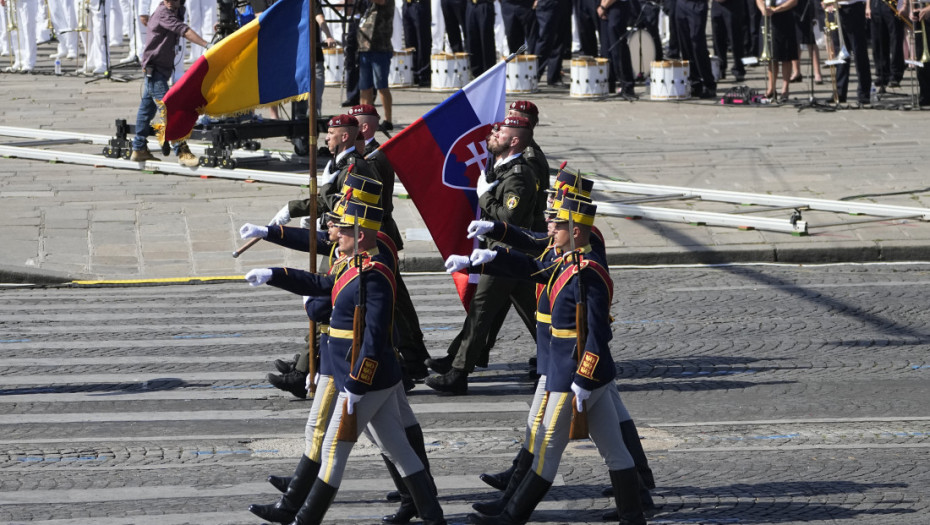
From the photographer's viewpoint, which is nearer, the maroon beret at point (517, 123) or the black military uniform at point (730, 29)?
the maroon beret at point (517, 123)

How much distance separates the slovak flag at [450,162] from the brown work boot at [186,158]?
8.62 meters

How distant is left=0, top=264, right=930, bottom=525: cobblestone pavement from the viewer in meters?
7.73

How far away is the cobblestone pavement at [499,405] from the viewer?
7734 mm

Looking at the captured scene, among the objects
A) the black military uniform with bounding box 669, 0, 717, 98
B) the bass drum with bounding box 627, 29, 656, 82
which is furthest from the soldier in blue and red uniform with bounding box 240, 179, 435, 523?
the bass drum with bounding box 627, 29, 656, 82

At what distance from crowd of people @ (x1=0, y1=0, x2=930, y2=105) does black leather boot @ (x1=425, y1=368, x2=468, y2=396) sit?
384 inches

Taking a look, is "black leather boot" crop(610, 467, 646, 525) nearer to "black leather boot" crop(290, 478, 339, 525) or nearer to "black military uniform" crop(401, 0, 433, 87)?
"black leather boot" crop(290, 478, 339, 525)

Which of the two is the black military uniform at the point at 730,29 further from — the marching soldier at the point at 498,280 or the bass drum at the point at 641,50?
the marching soldier at the point at 498,280

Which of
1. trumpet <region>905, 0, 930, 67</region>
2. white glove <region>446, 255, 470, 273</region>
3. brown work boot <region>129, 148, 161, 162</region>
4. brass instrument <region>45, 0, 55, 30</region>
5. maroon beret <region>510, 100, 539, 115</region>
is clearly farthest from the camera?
brass instrument <region>45, 0, 55, 30</region>

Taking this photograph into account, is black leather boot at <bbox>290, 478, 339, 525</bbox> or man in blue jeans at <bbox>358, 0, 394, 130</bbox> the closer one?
black leather boot at <bbox>290, 478, 339, 525</bbox>

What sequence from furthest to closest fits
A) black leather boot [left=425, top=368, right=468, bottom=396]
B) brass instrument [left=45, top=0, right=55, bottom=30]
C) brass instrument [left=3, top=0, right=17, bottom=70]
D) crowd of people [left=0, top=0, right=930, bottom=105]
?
brass instrument [left=45, top=0, right=55, bottom=30] → brass instrument [left=3, top=0, right=17, bottom=70] → crowd of people [left=0, top=0, right=930, bottom=105] → black leather boot [left=425, top=368, right=468, bottom=396]

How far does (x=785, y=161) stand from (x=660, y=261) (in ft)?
16.2

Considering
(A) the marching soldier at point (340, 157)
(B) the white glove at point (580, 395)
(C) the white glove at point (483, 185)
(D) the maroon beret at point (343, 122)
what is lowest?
(B) the white glove at point (580, 395)

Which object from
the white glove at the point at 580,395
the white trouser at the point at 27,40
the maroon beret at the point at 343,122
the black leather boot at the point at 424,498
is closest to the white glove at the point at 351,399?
the black leather boot at the point at 424,498

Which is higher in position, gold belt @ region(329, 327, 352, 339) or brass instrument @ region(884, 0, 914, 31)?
brass instrument @ region(884, 0, 914, 31)
